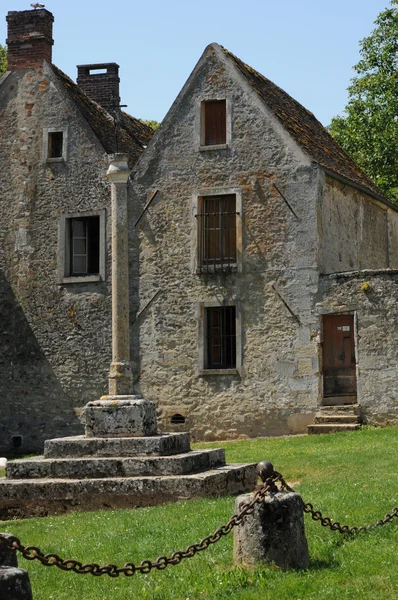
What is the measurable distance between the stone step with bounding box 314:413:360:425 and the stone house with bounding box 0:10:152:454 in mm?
4921

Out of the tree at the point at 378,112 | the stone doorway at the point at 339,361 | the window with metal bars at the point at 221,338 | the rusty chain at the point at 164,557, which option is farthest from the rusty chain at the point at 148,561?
the tree at the point at 378,112

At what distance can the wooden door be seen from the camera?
2011 centimetres

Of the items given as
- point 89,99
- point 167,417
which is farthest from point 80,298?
point 89,99

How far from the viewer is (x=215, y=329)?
68.9 ft

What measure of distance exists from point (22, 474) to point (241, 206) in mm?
10398

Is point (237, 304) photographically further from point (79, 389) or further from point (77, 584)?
point (77, 584)

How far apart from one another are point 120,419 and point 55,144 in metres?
12.3

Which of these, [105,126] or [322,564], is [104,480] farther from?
[105,126]

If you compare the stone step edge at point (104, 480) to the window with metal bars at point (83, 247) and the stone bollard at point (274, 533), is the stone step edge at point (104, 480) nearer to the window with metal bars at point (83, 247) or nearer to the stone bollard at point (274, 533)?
the stone bollard at point (274, 533)

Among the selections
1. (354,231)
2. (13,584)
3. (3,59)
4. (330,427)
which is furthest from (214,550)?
(3,59)

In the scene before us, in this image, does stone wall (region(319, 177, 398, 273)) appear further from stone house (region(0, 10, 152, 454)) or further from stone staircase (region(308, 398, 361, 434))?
stone house (region(0, 10, 152, 454))

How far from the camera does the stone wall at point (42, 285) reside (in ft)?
71.4

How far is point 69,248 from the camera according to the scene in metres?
22.4

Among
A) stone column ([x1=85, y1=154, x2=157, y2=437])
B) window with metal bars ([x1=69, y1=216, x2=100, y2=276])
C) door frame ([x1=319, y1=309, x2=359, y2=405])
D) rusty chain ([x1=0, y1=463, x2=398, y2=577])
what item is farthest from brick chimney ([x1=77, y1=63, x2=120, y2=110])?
rusty chain ([x1=0, y1=463, x2=398, y2=577])
